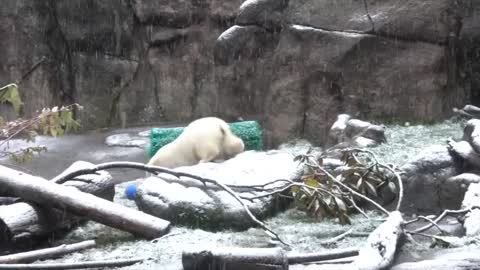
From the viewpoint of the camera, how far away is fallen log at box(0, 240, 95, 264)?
12.8 feet

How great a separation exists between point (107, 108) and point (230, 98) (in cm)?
214

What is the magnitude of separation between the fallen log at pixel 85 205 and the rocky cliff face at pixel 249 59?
12.6 ft

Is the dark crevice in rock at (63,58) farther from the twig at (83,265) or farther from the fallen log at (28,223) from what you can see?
the twig at (83,265)

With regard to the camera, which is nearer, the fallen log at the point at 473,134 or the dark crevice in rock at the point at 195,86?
the fallen log at the point at 473,134

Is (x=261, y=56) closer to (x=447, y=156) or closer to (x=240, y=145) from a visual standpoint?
(x=240, y=145)

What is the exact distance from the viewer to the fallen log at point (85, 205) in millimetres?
4441

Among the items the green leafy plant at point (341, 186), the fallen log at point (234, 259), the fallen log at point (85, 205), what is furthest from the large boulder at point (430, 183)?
the fallen log at point (234, 259)

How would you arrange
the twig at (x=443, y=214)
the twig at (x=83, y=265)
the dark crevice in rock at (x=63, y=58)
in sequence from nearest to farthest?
the twig at (x=83, y=265), the twig at (x=443, y=214), the dark crevice in rock at (x=63, y=58)

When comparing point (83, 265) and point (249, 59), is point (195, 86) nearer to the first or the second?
point (249, 59)

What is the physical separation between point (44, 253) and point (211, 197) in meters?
1.23

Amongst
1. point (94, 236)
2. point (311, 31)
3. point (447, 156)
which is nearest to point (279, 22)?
point (311, 31)

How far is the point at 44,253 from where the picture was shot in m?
4.05

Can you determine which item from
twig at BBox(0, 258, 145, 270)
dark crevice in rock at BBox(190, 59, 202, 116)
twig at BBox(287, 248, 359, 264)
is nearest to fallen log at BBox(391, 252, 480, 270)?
twig at BBox(287, 248, 359, 264)

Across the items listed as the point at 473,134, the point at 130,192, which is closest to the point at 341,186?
the point at 473,134
